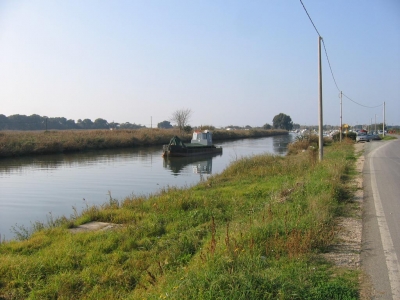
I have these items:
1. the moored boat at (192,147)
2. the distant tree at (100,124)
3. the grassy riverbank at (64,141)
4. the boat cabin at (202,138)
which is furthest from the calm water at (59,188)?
the distant tree at (100,124)

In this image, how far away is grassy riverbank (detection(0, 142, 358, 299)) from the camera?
172 inches

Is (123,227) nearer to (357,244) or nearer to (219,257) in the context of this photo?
(219,257)

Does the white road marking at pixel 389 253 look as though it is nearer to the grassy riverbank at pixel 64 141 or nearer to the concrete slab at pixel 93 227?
the concrete slab at pixel 93 227

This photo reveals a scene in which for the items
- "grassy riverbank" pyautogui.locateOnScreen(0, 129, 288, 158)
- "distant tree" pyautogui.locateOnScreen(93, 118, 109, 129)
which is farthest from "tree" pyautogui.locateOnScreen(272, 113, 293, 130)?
"grassy riverbank" pyautogui.locateOnScreen(0, 129, 288, 158)

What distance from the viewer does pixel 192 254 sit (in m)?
7.16

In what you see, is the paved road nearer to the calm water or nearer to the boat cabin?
the calm water

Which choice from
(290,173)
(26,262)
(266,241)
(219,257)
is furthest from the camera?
(290,173)

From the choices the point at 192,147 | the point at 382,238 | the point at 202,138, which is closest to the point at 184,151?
the point at 192,147

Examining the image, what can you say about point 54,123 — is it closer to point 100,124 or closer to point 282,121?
point 100,124

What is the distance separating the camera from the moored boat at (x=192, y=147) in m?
44.2

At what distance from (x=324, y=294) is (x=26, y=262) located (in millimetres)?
5550

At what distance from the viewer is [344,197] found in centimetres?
1013

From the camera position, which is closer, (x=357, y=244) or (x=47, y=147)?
(x=357, y=244)

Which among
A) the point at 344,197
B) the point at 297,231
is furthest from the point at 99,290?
the point at 344,197
